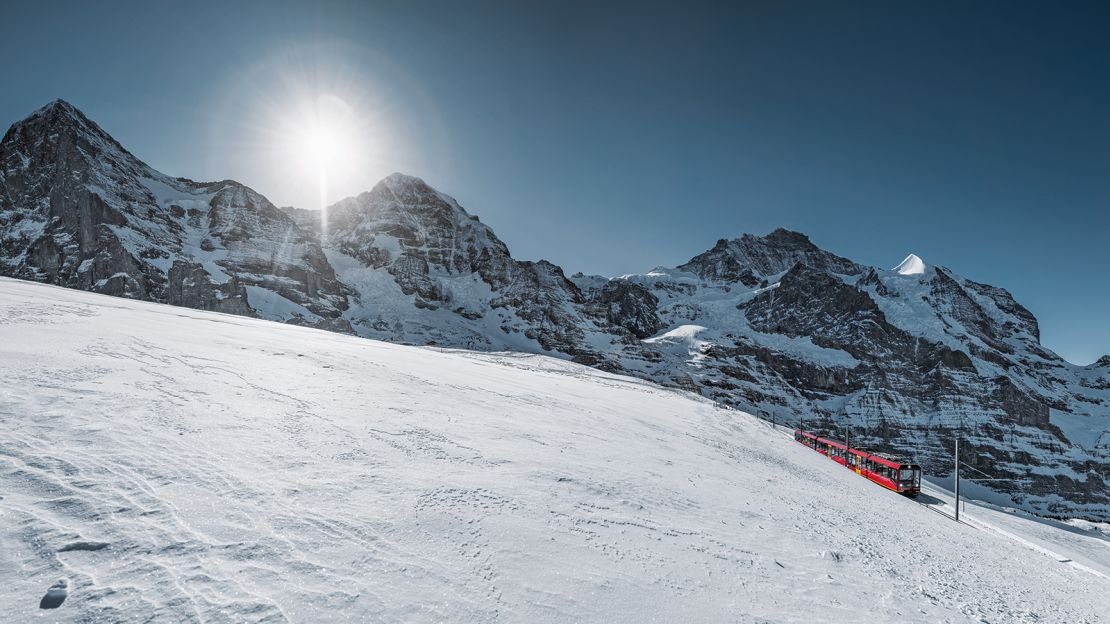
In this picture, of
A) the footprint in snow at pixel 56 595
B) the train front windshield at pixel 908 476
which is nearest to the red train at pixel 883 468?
the train front windshield at pixel 908 476

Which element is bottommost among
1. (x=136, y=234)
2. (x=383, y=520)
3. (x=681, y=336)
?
(x=383, y=520)

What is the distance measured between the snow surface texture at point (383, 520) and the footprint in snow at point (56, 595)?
19 mm

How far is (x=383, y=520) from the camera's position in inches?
241

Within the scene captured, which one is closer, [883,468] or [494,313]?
[883,468]

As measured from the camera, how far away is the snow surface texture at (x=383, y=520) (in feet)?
14.6

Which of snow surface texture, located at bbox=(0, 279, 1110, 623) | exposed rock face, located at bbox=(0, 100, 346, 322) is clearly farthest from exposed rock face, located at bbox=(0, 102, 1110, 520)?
snow surface texture, located at bbox=(0, 279, 1110, 623)

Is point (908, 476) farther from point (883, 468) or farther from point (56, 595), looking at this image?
point (56, 595)

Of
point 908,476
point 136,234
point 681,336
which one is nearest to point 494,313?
point 681,336

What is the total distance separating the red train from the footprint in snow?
3702cm

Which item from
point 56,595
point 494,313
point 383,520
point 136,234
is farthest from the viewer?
point 494,313

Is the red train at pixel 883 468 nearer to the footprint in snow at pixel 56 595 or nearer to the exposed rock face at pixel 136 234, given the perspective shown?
the footprint in snow at pixel 56 595

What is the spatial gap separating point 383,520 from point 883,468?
115 ft

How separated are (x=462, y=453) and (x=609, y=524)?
3.61m

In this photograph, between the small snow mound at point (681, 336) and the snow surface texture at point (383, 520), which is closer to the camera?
the snow surface texture at point (383, 520)
